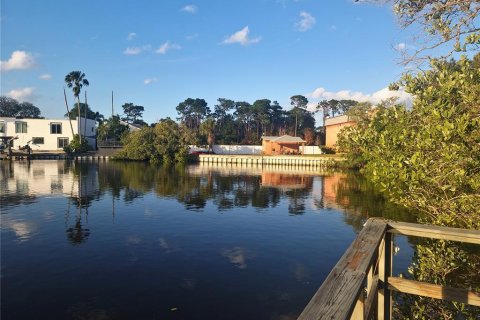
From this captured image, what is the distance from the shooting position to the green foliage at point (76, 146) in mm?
62656

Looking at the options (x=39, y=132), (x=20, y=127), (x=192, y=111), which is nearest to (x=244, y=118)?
(x=192, y=111)

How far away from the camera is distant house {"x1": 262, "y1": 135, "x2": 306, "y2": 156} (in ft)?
208

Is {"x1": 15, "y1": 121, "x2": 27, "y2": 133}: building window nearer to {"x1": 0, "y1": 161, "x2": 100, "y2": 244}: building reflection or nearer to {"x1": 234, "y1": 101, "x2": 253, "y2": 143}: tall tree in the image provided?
{"x1": 0, "y1": 161, "x2": 100, "y2": 244}: building reflection

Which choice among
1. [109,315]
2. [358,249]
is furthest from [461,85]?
[109,315]

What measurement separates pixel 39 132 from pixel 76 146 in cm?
934

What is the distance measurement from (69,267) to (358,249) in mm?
10455

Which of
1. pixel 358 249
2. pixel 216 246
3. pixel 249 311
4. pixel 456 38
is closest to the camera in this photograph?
pixel 358 249

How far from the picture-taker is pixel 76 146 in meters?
62.9

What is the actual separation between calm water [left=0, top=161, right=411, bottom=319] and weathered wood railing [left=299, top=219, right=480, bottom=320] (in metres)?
4.76

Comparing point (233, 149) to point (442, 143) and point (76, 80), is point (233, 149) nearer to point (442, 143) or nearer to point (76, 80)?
point (76, 80)

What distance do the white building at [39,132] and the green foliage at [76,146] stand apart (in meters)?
3.91

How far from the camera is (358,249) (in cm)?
286

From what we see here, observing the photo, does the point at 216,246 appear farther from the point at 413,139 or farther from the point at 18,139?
the point at 18,139

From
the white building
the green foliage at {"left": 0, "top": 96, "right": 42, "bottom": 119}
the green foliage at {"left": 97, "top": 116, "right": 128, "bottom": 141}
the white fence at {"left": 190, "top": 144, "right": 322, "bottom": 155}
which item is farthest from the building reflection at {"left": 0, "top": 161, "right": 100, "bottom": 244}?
the green foliage at {"left": 0, "top": 96, "right": 42, "bottom": 119}
